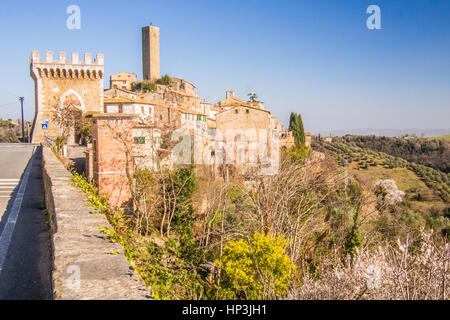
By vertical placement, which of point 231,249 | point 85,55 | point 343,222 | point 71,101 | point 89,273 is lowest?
point 343,222

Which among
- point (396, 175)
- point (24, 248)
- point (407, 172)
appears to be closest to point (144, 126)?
point (24, 248)

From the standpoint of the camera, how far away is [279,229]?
30.6 feet

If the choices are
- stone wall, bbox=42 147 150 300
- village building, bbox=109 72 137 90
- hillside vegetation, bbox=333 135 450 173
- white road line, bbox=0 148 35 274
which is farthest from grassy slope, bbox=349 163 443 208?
village building, bbox=109 72 137 90

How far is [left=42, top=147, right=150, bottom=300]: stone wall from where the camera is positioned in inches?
81.8

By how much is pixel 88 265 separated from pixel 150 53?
77443 millimetres

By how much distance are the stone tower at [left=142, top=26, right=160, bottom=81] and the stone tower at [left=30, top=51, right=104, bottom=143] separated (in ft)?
145

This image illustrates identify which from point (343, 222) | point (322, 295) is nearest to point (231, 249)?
point (322, 295)

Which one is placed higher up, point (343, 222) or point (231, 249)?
point (231, 249)

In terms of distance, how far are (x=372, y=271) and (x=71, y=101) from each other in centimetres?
3171

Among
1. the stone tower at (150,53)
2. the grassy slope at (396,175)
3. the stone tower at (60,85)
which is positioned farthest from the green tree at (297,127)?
the stone tower at (150,53)

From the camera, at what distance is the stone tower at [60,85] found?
30.0 metres

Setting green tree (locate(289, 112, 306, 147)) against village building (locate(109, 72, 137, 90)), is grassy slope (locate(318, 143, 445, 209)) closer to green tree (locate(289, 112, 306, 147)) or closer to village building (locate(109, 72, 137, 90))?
green tree (locate(289, 112, 306, 147))

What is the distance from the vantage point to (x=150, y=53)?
7444 centimetres
